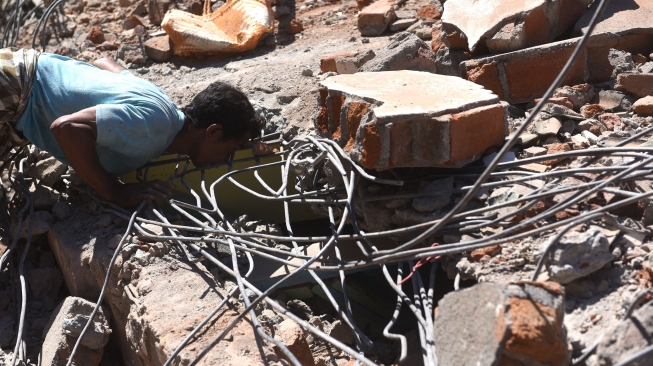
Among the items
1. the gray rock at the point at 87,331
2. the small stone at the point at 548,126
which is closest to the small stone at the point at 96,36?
the gray rock at the point at 87,331

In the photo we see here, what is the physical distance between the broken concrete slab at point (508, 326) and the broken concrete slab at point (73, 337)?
172 centimetres

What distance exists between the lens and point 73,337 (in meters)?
2.92

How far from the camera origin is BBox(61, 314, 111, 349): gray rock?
2883 millimetres

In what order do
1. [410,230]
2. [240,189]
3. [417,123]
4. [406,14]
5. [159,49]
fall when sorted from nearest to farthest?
1. [410,230]
2. [417,123]
3. [240,189]
4. [406,14]
5. [159,49]

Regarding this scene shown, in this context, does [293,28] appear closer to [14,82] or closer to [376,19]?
[376,19]

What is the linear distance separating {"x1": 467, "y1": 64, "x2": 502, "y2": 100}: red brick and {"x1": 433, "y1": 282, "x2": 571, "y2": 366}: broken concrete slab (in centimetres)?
200

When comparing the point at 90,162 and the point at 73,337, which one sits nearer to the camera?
the point at 73,337

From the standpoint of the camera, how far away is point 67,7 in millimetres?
7469

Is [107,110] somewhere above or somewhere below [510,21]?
below

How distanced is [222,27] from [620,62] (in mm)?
3809

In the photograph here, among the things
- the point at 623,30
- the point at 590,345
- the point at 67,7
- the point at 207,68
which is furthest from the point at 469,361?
the point at 67,7

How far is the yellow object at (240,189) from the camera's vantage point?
159 inches

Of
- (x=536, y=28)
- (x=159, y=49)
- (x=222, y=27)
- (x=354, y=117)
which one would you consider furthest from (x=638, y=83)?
(x=159, y=49)

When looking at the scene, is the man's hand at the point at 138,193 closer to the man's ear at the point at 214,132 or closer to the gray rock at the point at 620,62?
the man's ear at the point at 214,132
